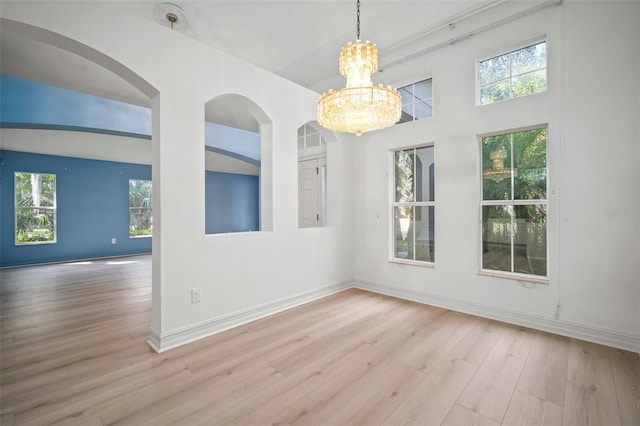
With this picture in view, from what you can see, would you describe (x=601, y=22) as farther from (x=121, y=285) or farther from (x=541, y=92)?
(x=121, y=285)

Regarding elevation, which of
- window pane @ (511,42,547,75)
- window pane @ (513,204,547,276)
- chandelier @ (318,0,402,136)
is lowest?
window pane @ (513,204,547,276)

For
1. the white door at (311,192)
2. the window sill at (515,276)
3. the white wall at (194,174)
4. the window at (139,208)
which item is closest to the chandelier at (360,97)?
the white wall at (194,174)

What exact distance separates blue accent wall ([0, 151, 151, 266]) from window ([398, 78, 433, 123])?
7.96 metres

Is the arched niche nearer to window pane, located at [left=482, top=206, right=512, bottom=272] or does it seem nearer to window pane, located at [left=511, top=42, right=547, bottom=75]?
window pane, located at [left=482, top=206, right=512, bottom=272]

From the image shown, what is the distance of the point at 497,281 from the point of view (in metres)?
3.36

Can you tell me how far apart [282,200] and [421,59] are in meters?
2.68

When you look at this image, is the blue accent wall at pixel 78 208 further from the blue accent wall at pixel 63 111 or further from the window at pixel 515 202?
the window at pixel 515 202

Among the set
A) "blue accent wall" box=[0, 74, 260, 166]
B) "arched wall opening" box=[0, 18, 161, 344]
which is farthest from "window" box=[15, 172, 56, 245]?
"arched wall opening" box=[0, 18, 161, 344]

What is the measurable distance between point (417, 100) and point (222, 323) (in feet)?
12.3

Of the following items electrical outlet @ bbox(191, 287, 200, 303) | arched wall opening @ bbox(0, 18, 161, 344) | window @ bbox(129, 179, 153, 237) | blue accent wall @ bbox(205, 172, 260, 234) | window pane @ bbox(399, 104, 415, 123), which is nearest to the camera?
arched wall opening @ bbox(0, 18, 161, 344)

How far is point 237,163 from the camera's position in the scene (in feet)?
32.1

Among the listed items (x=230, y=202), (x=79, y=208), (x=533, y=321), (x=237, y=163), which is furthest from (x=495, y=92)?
(x=79, y=208)

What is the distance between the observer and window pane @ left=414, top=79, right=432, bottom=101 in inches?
156

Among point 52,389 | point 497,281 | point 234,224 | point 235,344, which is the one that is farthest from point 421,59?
point 234,224
